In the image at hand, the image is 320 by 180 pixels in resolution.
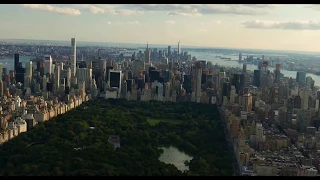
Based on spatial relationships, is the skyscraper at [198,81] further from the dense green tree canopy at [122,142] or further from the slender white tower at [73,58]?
the slender white tower at [73,58]

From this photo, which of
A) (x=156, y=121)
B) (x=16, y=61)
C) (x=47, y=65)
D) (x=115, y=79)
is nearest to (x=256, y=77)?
(x=115, y=79)

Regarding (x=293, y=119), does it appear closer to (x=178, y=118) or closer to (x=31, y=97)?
(x=178, y=118)

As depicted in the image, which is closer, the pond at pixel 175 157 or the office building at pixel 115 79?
the pond at pixel 175 157

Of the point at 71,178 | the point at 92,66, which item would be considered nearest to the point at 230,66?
the point at 92,66

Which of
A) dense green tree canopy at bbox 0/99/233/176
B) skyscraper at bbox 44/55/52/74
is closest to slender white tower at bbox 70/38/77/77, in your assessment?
skyscraper at bbox 44/55/52/74

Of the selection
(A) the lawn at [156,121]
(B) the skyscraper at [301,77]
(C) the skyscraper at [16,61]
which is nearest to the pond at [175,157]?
(A) the lawn at [156,121]

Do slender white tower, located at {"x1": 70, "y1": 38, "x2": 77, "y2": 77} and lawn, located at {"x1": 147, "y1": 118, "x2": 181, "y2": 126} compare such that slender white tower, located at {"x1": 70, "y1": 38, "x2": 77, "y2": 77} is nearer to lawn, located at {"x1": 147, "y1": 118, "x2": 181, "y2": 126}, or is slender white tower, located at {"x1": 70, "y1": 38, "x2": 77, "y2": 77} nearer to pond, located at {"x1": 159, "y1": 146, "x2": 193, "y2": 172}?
lawn, located at {"x1": 147, "y1": 118, "x2": 181, "y2": 126}
